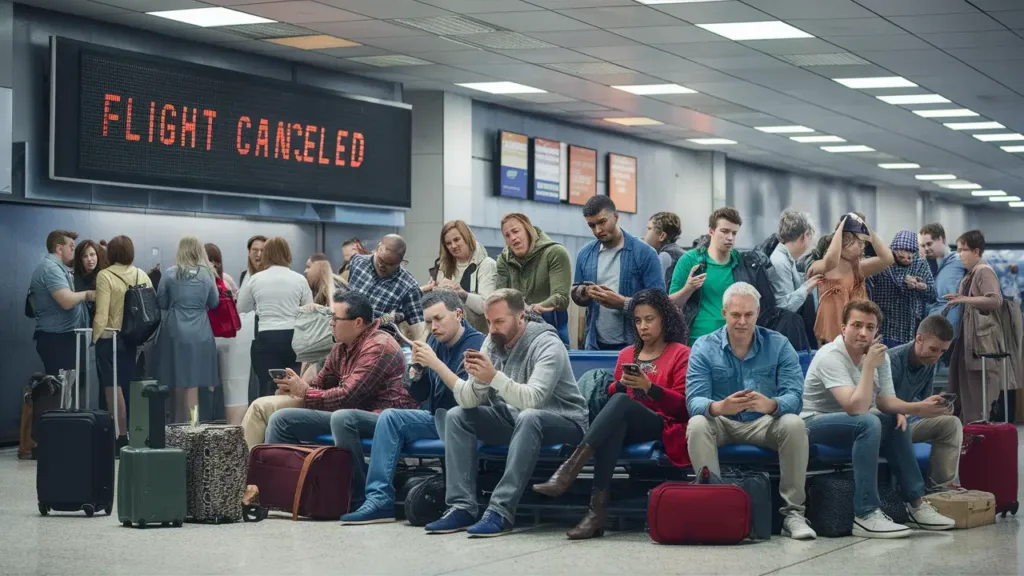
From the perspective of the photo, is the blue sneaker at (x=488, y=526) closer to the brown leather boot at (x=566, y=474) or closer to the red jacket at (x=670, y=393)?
the brown leather boot at (x=566, y=474)

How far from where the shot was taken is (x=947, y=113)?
18828 millimetres

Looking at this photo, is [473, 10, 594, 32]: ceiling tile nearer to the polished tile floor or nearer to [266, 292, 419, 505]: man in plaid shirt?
[266, 292, 419, 505]: man in plaid shirt

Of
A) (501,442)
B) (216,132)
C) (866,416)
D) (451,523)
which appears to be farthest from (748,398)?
(216,132)

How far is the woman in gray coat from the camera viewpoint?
11.4 m

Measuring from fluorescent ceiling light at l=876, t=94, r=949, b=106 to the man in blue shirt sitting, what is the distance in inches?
434

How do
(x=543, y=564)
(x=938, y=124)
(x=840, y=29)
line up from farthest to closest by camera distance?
(x=938, y=124) < (x=840, y=29) < (x=543, y=564)

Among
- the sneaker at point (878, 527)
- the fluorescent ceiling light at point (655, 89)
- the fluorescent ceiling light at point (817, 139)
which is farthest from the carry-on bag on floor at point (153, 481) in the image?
the fluorescent ceiling light at point (817, 139)

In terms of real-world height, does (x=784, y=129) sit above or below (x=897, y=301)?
above

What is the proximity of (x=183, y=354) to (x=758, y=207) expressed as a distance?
16.2 metres

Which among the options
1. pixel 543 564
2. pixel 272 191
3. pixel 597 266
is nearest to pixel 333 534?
pixel 543 564

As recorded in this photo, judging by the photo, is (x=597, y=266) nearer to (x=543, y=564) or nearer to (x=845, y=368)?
(x=845, y=368)

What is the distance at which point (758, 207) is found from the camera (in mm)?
25984

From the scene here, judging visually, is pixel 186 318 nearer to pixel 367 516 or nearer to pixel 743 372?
pixel 367 516

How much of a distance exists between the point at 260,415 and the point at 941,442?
3801mm
